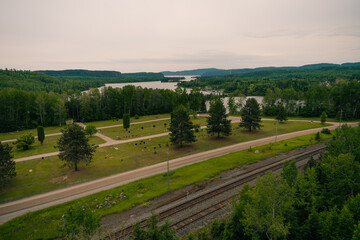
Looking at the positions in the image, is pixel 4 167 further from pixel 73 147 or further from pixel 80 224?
pixel 80 224

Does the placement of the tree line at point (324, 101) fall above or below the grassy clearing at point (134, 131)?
above

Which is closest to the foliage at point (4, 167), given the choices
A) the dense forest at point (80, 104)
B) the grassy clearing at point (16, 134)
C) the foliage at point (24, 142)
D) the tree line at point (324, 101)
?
the foliage at point (24, 142)

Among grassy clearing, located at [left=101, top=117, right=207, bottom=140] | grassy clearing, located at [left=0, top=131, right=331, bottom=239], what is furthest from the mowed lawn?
grassy clearing, located at [left=101, top=117, right=207, bottom=140]

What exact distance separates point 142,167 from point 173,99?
60.9 m

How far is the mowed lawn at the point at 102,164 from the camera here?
2980cm

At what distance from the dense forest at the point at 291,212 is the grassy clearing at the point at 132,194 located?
976cm

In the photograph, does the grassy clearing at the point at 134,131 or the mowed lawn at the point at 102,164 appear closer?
the mowed lawn at the point at 102,164

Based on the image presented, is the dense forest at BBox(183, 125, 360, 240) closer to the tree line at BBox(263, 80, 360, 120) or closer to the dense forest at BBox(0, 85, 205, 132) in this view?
the tree line at BBox(263, 80, 360, 120)

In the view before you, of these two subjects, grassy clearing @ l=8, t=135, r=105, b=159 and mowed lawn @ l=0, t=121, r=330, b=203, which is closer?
mowed lawn @ l=0, t=121, r=330, b=203

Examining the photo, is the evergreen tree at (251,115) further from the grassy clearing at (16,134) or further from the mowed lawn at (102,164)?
the grassy clearing at (16,134)

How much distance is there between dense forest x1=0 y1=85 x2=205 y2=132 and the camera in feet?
224

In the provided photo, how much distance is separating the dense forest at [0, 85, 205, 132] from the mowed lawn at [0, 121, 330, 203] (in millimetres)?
37259

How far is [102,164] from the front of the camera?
1476 inches

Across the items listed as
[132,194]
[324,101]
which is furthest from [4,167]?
[324,101]
